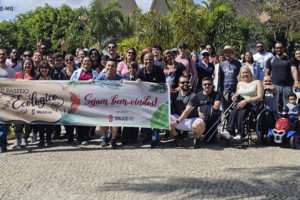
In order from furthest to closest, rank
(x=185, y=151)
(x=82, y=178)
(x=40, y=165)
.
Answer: (x=185, y=151)
(x=40, y=165)
(x=82, y=178)

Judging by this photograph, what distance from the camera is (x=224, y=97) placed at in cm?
754

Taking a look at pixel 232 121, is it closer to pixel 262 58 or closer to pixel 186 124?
pixel 186 124

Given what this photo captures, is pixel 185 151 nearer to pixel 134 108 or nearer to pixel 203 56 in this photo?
pixel 134 108

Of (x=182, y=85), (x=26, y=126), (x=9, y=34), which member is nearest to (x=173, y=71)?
(x=182, y=85)

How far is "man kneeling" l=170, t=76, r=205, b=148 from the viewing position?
6227 mm

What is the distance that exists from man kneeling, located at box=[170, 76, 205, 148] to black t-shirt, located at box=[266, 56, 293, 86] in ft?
7.21

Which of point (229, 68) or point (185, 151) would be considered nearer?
point (185, 151)

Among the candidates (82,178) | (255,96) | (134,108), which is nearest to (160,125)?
(134,108)

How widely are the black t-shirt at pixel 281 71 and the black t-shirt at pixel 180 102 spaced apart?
2.20 m

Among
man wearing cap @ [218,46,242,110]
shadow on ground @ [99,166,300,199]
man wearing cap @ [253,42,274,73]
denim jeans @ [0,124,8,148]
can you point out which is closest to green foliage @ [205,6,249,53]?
man wearing cap @ [253,42,274,73]

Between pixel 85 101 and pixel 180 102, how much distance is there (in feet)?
6.34

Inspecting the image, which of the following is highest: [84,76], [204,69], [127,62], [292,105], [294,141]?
[127,62]

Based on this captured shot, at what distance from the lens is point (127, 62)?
7.70m

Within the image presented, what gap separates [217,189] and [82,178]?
1.83 m
